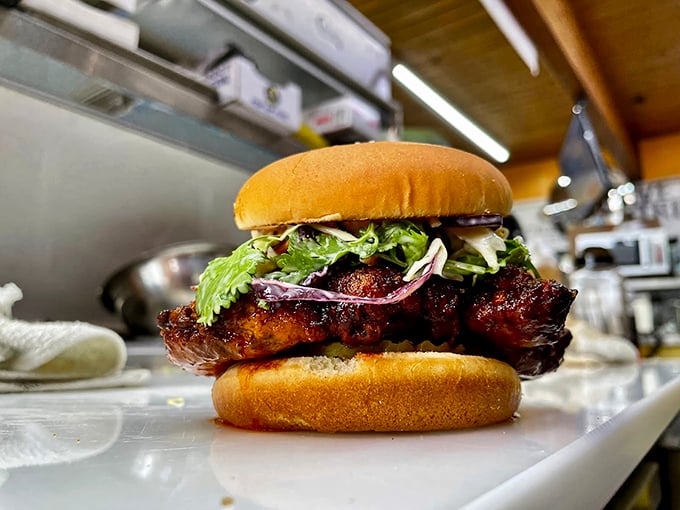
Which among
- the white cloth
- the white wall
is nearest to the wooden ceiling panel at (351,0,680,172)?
the white wall

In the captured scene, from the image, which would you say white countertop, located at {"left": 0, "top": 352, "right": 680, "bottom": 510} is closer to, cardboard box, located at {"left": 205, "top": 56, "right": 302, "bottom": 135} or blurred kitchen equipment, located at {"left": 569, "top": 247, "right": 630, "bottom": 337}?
cardboard box, located at {"left": 205, "top": 56, "right": 302, "bottom": 135}

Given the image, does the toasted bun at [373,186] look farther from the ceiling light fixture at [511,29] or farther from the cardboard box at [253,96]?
the ceiling light fixture at [511,29]

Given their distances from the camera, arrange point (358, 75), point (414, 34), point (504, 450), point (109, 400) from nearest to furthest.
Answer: point (504, 450) < point (109, 400) < point (358, 75) < point (414, 34)

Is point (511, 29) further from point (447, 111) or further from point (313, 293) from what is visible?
point (313, 293)

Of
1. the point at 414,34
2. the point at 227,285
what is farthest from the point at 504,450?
the point at 414,34

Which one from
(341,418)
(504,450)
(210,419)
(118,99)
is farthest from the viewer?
(118,99)

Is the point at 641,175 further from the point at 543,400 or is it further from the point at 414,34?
the point at 543,400

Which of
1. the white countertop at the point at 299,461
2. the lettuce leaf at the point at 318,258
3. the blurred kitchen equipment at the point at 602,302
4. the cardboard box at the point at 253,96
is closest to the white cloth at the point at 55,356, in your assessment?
the white countertop at the point at 299,461
